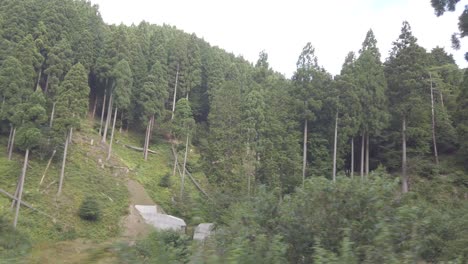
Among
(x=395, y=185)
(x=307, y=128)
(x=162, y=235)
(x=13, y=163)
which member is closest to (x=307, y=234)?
(x=395, y=185)

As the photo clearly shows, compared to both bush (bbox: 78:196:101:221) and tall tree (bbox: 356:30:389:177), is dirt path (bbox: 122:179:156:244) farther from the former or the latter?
tall tree (bbox: 356:30:389:177)

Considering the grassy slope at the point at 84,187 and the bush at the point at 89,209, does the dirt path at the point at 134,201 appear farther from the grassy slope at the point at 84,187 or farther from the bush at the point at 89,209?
the bush at the point at 89,209

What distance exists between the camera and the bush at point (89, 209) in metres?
25.0

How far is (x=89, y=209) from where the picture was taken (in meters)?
25.0

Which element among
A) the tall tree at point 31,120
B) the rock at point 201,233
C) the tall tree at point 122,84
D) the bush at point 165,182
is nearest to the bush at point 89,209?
the tall tree at point 31,120

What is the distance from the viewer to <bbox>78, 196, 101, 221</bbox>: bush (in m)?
25.0

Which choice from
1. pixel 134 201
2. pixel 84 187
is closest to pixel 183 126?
pixel 134 201

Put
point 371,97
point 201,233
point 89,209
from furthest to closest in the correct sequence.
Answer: point 371,97 → point 89,209 → point 201,233

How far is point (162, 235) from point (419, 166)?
26596 millimetres

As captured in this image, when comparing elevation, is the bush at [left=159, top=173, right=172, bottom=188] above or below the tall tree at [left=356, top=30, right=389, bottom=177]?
below

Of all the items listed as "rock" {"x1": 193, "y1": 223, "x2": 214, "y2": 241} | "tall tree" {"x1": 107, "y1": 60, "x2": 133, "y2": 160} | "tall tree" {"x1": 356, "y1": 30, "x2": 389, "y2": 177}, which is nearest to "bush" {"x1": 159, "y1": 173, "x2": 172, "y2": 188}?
"tall tree" {"x1": 107, "y1": 60, "x2": 133, "y2": 160}

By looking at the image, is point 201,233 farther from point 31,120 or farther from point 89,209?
point 31,120

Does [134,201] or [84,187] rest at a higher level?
[84,187]

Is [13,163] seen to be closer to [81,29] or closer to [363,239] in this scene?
[81,29]
